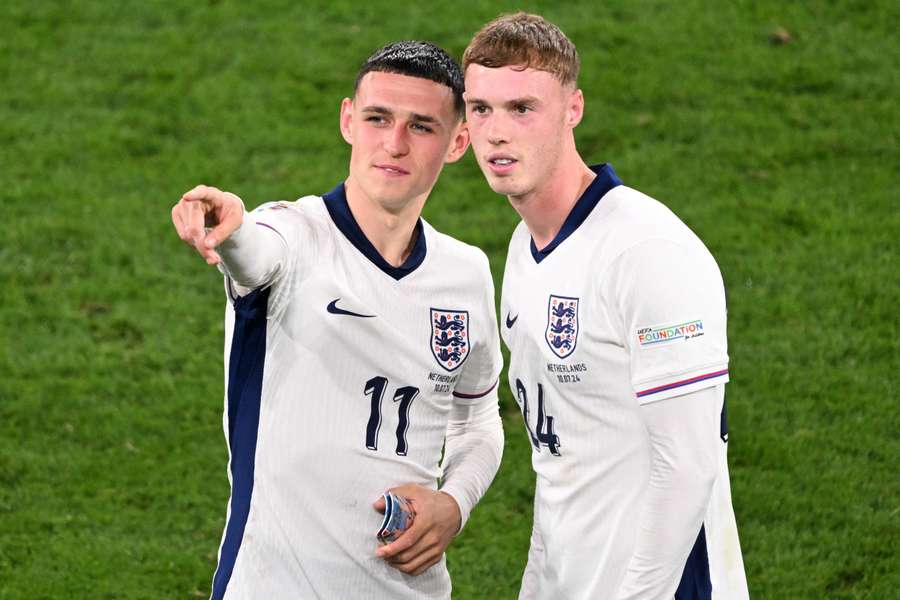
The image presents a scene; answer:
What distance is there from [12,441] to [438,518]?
144 inches

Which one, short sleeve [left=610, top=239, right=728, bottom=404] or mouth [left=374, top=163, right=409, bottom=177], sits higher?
mouth [left=374, top=163, right=409, bottom=177]

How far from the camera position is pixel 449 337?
4086 mm

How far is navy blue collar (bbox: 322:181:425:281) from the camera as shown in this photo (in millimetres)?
3975

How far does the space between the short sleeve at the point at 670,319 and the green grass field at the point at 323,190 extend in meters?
2.79

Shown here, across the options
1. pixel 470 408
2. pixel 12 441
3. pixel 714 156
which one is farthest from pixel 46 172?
pixel 470 408

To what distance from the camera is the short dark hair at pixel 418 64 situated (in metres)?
3.98

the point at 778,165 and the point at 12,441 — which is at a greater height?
the point at 778,165

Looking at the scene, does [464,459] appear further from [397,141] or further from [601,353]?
[397,141]

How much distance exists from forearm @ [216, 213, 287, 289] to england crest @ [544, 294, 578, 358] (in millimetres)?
736

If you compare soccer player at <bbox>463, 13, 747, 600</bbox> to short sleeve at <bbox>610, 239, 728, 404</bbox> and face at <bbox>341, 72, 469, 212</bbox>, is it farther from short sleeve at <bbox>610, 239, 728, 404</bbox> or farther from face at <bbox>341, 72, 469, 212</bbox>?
face at <bbox>341, 72, 469, 212</bbox>

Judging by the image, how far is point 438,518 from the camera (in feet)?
13.2

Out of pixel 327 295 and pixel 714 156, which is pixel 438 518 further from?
pixel 714 156

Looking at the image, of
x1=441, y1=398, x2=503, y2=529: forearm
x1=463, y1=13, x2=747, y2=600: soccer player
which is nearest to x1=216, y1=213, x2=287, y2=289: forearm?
x1=463, y1=13, x2=747, y2=600: soccer player

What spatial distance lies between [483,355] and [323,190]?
477cm
